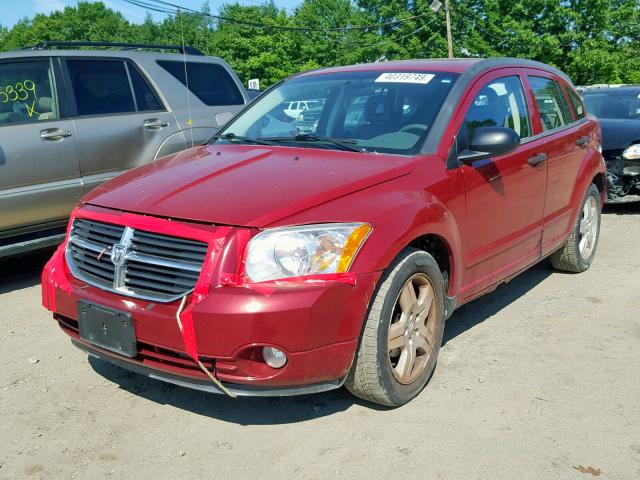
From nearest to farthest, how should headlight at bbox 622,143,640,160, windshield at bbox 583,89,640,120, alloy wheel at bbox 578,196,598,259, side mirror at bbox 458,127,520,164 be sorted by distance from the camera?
side mirror at bbox 458,127,520,164, alloy wheel at bbox 578,196,598,259, headlight at bbox 622,143,640,160, windshield at bbox 583,89,640,120

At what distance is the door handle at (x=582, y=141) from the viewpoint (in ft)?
17.6

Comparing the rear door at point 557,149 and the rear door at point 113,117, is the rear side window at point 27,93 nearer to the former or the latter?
the rear door at point 113,117

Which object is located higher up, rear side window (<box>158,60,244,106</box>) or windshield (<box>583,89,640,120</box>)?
rear side window (<box>158,60,244,106</box>)

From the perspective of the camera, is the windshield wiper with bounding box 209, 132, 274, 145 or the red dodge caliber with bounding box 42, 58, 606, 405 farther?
the windshield wiper with bounding box 209, 132, 274, 145

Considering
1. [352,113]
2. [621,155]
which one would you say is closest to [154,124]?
[352,113]

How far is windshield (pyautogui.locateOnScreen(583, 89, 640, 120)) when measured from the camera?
932cm

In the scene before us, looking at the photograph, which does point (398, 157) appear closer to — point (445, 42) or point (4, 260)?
point (4, 260)

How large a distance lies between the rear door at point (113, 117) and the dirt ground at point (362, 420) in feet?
6.00

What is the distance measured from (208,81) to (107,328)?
177 inches

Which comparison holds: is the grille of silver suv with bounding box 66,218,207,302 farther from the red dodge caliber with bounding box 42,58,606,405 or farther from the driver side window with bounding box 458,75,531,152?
the driver side window with bounding box 458,75,531,152

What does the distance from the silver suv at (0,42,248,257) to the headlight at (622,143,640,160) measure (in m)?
4.93

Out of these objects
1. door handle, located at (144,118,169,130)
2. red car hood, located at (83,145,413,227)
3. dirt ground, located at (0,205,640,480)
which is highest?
door handle, located at (144,118,169,130)

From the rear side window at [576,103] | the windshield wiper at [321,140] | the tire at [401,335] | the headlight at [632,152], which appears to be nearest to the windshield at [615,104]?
the headlight at [632,152]

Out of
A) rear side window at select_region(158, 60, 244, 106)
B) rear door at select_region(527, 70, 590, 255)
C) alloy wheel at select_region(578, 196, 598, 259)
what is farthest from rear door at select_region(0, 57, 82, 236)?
alloy wheel at select_region(578, 196, 598, 259)
